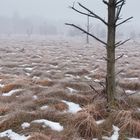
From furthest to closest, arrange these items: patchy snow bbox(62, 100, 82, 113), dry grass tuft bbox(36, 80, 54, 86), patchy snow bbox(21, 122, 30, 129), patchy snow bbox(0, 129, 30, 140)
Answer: dry grass tuft bbox(36, 80, 54, 86) → patchy snow bbox(62, 100, 82, 113) → patchy snow bbox(21, 122, 30, 129) → patchy snow bbox(0, 129, 30, 140)

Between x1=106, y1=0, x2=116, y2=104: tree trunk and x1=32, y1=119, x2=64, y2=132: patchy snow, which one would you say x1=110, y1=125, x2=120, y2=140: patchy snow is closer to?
x1=106, y1=0, x2=116, y2=104: tree trunk

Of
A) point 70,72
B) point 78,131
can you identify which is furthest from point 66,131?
point 70,72

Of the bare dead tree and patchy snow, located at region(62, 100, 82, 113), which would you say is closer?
the bare dead tree

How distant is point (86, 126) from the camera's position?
732 centimetres

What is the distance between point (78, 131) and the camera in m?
7.30

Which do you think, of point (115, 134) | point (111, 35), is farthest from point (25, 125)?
point (111, 35)

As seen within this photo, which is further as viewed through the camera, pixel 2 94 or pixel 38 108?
pixel 2 94

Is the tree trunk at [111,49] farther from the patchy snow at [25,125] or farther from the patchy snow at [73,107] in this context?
the patchy snow at [25,125]

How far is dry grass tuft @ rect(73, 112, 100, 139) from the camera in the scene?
7186mm

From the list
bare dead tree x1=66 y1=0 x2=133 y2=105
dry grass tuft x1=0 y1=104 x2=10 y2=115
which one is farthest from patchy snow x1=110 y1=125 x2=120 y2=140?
dry grass tuft x1=0 y1=104 x2=10 y2=115

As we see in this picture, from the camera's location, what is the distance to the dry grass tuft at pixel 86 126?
283 inches

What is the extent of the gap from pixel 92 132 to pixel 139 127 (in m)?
1.04

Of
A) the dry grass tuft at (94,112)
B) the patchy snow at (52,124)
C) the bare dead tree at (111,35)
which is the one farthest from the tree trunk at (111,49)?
the patchy snow at (52,124)

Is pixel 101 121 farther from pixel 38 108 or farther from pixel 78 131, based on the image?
pixel 38 108
